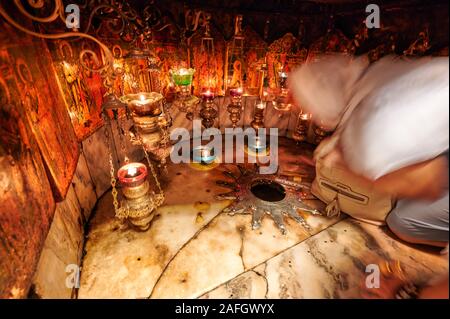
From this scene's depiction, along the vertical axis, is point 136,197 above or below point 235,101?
below

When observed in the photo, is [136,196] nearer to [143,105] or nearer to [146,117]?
[146,117]

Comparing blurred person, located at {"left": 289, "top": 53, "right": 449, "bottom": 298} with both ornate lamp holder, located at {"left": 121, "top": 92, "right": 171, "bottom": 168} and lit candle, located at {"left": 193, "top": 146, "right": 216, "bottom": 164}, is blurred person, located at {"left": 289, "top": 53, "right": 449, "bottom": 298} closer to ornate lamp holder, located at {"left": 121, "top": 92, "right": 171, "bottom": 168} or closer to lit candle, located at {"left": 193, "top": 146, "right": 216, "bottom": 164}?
ornate lamp holder, located at {"left": 121, "top": 92, "right": 171, "bottom": 168}

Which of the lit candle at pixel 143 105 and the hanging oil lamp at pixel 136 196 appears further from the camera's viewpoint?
the hanging oil lamp at pixel 136 196

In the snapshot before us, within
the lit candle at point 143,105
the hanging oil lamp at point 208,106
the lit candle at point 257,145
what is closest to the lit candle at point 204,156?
the hanging oil lamp at point 208,106

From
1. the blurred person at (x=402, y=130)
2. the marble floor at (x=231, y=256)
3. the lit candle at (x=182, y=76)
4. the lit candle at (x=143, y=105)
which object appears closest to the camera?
the blurred person at (x=402, y=130)

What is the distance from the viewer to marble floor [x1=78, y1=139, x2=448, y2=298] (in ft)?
8.71

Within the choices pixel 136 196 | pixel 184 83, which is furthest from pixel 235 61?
pixel 136 196

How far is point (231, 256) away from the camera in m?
3.05

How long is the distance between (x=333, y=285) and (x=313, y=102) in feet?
7.72

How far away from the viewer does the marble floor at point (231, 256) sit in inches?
105

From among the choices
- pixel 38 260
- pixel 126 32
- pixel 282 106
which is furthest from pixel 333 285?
pixel 126 32

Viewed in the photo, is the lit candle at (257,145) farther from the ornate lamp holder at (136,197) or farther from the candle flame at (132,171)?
the candle flame at (132,171)

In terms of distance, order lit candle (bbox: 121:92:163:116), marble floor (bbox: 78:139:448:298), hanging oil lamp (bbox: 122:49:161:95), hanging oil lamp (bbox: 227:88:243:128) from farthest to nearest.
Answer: hanging oil lamp (bbox: 227:88:243:128)
hanging oil lamp (bbox: 122:49:161:95)
marble floor (bbox: 78:139:448:298)
lit candle (bbox: 121:92:163:116)

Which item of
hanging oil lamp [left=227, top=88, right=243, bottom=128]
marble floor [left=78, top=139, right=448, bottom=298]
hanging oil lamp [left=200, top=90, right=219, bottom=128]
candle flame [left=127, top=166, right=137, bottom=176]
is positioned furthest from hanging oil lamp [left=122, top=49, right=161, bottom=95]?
marble floor [left=78, top=139, right=448, bottom=298]
